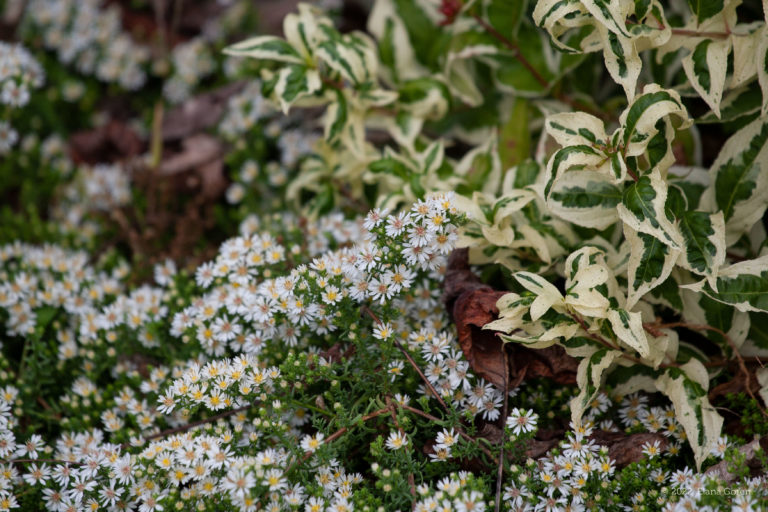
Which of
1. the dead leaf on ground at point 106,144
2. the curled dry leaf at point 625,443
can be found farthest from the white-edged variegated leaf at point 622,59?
the dead leaf on ground at point 106,144

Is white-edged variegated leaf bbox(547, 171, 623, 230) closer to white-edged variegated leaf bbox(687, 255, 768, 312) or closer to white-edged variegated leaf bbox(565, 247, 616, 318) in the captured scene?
white-edged variegated leaf bbox(565, 247, 616, 318)

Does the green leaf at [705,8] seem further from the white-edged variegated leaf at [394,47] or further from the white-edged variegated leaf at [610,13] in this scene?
the white-edged variegated leaf at [394,47]

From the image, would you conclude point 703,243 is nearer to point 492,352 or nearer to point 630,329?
point 630,329

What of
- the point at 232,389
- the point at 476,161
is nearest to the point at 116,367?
the point at 232,389

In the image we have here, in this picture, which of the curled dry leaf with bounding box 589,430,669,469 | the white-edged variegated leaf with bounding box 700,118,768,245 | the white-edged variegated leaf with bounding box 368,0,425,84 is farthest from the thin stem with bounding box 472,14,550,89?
the curled dry leaf with bounding box 589,430,669,469

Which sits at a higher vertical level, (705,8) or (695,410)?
(705,8)

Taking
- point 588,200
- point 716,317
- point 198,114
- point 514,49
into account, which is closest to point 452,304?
point 588,200
